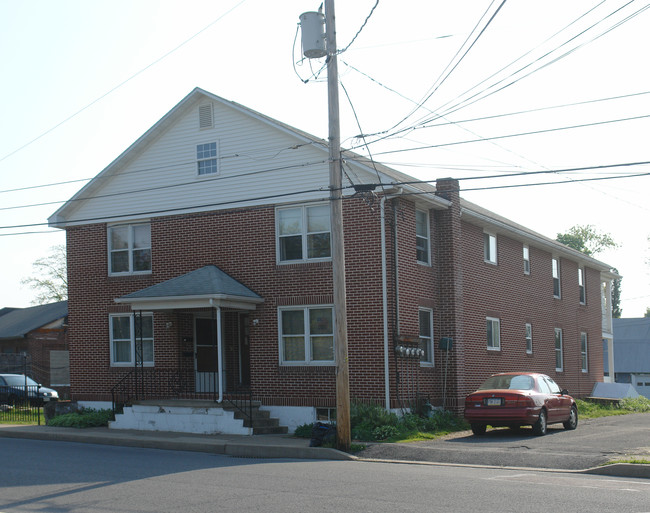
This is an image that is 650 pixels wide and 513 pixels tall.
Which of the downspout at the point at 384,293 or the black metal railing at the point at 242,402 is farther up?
the downspout at the point at 384,293

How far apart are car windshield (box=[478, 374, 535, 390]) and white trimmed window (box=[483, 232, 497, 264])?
610 centimetres

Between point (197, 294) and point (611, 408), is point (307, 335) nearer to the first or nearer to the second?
point (197, 294)

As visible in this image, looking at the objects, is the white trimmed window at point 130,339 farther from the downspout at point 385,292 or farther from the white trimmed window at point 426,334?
the white trimmed window at point 426,334

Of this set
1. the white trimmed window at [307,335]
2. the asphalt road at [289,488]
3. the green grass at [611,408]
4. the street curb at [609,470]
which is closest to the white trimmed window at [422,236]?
the white trimmed window at [307,335]

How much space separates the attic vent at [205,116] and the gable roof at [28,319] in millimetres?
21994

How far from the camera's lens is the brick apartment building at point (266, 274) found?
20.6 m

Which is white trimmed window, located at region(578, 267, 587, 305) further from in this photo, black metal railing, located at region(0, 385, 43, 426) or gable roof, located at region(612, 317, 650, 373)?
black metal railing, located at region(0, 385, 43, 426)

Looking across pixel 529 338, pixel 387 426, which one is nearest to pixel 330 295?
pixel 387 426

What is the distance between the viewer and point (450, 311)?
2252 centimetres

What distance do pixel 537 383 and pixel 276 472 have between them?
9057mm

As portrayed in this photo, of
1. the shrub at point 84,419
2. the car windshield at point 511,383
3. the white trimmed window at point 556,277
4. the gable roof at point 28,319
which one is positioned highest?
the white trimmed window at point 556,277

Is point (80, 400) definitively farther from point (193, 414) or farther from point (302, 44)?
point (302, 44)

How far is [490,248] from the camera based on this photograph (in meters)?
26.0

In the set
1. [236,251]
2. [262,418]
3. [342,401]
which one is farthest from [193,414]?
[342,401]
